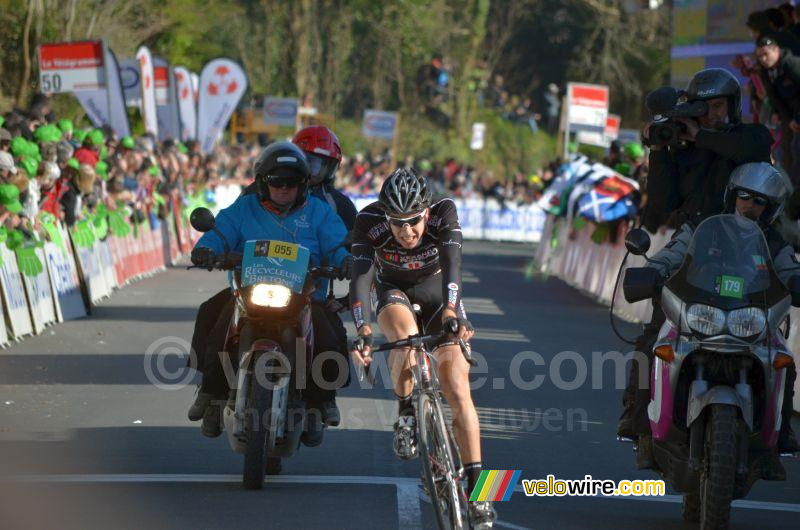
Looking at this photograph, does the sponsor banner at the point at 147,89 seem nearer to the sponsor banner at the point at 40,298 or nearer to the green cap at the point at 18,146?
the sponsor banner at the point at 40,298

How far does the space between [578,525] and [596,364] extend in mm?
7960

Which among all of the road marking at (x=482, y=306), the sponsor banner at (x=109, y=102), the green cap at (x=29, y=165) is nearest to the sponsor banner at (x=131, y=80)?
the sponsor banner at (x=109, y=102)

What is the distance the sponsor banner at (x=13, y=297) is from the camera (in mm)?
16734

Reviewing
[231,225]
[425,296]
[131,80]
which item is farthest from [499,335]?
[131,80]

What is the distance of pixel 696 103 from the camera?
30.4 ft

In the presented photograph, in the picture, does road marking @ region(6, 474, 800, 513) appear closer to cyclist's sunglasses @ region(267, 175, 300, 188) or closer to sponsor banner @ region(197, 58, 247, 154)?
cyclist's sunglasses @ region(267, 175, 300, 188)

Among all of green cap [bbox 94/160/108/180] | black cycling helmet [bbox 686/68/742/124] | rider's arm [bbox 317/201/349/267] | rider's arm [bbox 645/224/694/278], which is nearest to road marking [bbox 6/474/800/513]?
rider's arm [bbox 317/201/349/267]

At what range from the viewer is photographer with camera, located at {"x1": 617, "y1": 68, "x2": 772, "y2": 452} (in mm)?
8984

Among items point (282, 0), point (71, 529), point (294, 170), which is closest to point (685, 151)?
point (294, 170)

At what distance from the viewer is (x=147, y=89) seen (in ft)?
111

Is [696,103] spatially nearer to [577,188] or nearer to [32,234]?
[32,234]

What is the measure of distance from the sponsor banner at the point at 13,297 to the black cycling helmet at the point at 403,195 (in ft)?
30.1

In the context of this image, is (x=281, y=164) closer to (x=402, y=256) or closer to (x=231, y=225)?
(x=231, y=225)

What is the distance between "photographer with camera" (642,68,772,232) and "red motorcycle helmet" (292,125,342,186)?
2.44 m
